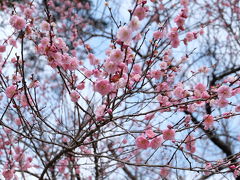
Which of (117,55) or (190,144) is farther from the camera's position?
(190,144)

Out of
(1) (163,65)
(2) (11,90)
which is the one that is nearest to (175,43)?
(1) (163,65)

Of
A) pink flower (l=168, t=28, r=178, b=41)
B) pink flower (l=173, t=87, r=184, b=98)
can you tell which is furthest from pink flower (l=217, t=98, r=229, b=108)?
pink flower (l=168, t=28, r=178, b=41)

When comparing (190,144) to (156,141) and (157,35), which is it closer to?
(156,141)

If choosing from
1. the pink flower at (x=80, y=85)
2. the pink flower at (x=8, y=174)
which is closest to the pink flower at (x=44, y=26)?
the pink flower at (x=80, y=85)

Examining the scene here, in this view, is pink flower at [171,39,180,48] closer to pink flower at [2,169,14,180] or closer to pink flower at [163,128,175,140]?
pink flower at [163,128,175,140]

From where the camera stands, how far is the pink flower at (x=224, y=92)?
7.53 ft

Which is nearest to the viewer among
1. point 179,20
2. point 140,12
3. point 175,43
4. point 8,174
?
point 140,12

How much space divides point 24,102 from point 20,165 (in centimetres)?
167

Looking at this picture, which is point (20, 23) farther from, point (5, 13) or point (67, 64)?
point (5, 13)

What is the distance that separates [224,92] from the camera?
2320 millimetres

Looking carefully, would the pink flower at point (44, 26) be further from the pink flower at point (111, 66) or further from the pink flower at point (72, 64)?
the pink flower at point (111, 66)

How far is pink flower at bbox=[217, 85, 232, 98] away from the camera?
7.53 feet

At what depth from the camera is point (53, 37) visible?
8.30ft

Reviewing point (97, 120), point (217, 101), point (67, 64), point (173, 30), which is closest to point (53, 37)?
point (67, 64)
